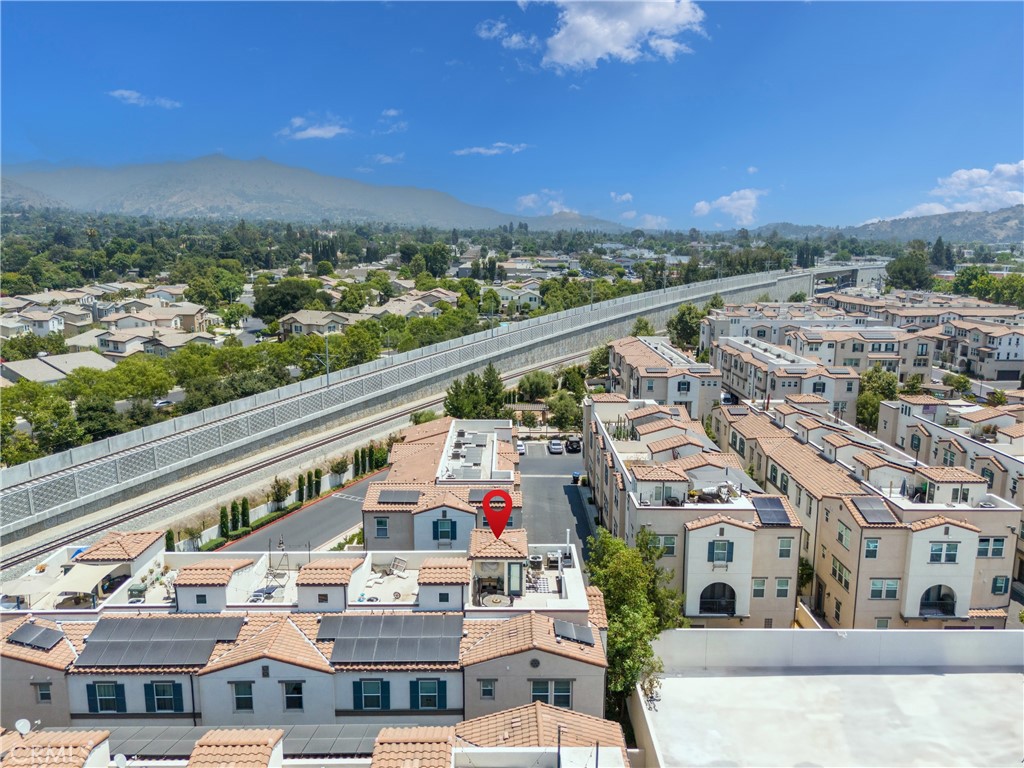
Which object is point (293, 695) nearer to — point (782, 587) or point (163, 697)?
point (163, 697)

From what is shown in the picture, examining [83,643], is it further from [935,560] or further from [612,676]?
[935,560]

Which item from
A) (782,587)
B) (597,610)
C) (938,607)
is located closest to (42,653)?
(597,610)

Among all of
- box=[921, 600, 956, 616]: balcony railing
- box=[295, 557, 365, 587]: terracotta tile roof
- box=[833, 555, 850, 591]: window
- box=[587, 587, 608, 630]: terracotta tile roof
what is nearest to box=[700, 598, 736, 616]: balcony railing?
box=[833, 555, 850, 591]: window

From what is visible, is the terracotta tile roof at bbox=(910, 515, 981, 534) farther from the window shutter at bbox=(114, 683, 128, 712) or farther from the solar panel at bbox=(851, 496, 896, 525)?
the window shutter at bbox=(114, 683, 128, 712)

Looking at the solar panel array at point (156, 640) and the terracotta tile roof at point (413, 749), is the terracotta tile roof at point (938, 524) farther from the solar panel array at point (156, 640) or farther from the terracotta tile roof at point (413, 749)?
the solar panel array at point (156, 640)

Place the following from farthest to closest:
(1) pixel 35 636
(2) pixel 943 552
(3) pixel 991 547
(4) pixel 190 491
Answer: (4) pixel 190 491
(3) pixel 991 547
(2) pixel 943 552
(1) pixel 35 636

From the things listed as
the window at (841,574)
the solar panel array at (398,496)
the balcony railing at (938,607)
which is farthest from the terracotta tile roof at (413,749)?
the balcony railing at (938,607)
